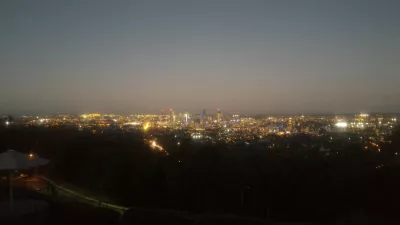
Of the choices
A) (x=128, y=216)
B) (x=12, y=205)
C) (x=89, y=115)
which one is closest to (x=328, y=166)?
(x=128, y=216)

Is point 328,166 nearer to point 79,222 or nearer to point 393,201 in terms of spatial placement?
point 393,201

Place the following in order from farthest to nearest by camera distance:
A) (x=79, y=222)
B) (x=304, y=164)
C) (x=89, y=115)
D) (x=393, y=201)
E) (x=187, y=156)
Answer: (x=89, y=115), (x=187, y=156), (x=304, y=164), (x=393, y=201), (x=79, y=222)

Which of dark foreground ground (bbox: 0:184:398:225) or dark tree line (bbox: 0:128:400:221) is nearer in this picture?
dark foreground ground (bbox: 0:184:398:225)

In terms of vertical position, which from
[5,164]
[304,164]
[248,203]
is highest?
[5,164]

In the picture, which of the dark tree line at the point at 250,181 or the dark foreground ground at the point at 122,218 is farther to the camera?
the dark tree line at the point at 250,181

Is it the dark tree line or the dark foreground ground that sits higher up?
the dark foreground ground

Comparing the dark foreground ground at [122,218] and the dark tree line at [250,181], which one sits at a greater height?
the dark foreground ground at [122,218]

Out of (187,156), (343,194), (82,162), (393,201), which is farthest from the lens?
(187,156)

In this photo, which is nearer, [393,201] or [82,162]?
[393,201]

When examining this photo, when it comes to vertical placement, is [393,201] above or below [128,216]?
below

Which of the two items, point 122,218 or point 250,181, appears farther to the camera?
point 250,181

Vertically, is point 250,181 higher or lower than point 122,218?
lower
